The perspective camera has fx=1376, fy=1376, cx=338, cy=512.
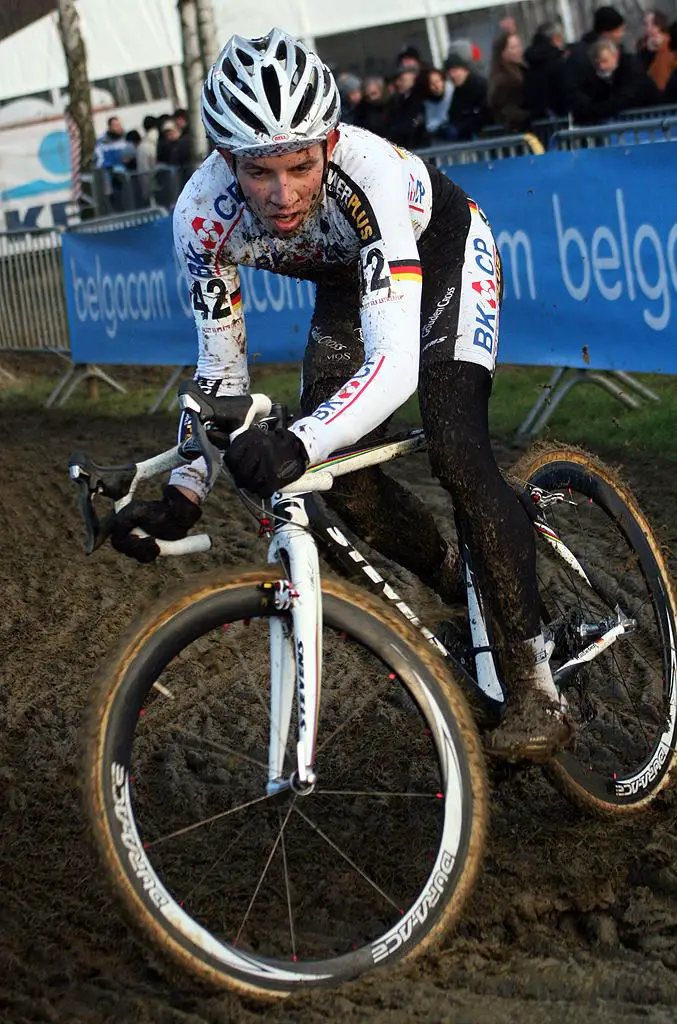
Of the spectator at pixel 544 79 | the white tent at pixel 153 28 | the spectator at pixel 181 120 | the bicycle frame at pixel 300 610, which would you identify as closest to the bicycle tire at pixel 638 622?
the bicycle frame at pixel 300 610

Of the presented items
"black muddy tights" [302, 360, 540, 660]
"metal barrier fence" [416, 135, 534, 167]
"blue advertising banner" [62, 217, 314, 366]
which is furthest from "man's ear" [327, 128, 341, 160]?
"blue advertising banner" [62, 217, 314, 366]

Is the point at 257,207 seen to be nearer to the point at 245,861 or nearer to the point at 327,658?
the point at 327,658

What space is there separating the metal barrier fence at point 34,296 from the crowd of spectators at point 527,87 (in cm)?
404

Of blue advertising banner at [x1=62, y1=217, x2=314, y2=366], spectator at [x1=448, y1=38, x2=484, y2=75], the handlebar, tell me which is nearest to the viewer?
the handlebar

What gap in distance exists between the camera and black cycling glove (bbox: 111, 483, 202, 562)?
11.4 feet

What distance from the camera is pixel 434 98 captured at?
1570 centimetres

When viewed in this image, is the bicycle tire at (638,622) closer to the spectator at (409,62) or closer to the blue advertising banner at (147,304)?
the blue advertising banner at (147,304)

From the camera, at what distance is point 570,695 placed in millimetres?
4520

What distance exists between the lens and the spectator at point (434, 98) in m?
15.6

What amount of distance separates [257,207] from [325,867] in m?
1.91

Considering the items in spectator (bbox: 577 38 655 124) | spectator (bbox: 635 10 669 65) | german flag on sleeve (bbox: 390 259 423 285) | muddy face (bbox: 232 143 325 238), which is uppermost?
spectator (bbox: 635 10 669 65)

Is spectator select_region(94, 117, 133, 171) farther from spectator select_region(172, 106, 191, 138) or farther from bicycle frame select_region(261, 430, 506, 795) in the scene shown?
bicycle frame select_region(261, 430, 506, 795)

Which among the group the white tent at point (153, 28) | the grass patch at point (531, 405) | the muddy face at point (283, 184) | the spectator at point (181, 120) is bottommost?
the grass patch at point (531, 405)

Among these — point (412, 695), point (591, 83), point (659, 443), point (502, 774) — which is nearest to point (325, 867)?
point (502, 774)
